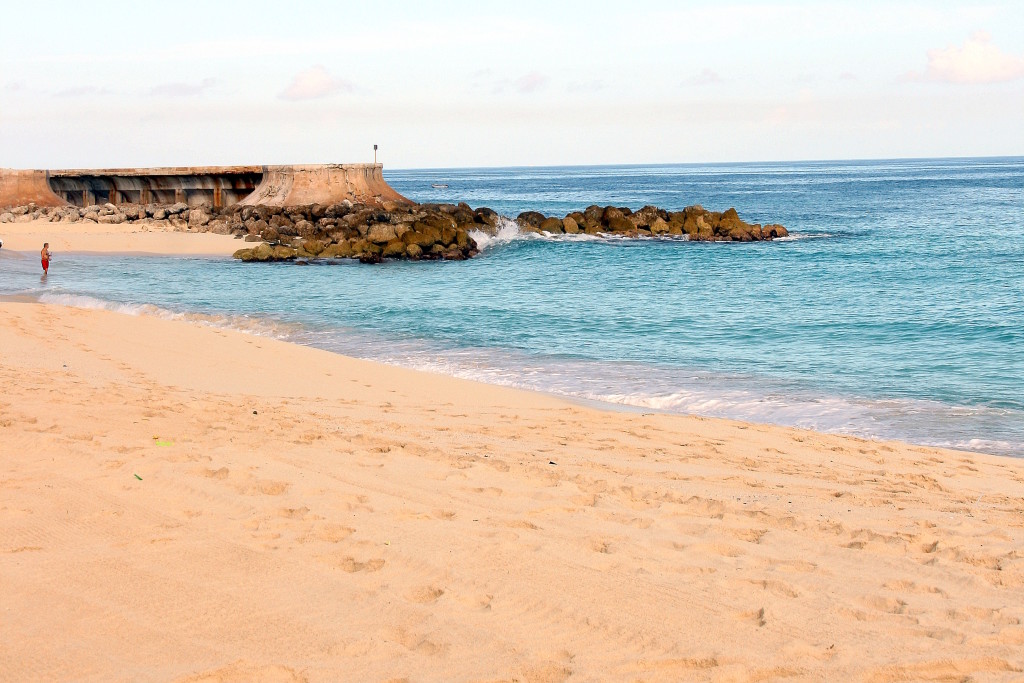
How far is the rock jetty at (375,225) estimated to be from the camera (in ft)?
104

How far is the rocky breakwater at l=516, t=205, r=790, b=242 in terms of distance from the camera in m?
38.8

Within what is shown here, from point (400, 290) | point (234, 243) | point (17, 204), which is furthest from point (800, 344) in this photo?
point (17, 204)

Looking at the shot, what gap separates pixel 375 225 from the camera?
1313 inches

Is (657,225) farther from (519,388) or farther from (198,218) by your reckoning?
(519,388)

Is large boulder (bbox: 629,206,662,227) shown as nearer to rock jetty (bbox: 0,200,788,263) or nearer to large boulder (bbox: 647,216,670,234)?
rock jetty (bbox: 0,200,788,263)

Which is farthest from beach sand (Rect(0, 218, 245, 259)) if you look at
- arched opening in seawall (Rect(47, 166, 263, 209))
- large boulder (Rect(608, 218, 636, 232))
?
large boulder (Rect(608, 218, 636, 232))

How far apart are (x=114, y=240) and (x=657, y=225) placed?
73.0 feet

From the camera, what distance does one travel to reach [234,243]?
3441 centimetres

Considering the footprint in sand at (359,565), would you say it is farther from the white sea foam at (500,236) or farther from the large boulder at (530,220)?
the large boulder at (530,220)

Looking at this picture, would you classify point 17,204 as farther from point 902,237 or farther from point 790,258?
point 902,237

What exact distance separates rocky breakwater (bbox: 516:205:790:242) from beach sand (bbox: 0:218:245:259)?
13364mm

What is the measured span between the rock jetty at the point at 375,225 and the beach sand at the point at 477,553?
78.1ft

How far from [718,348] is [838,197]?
64080 mm

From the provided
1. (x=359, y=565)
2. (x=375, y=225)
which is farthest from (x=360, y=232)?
(x=359, y=565)
